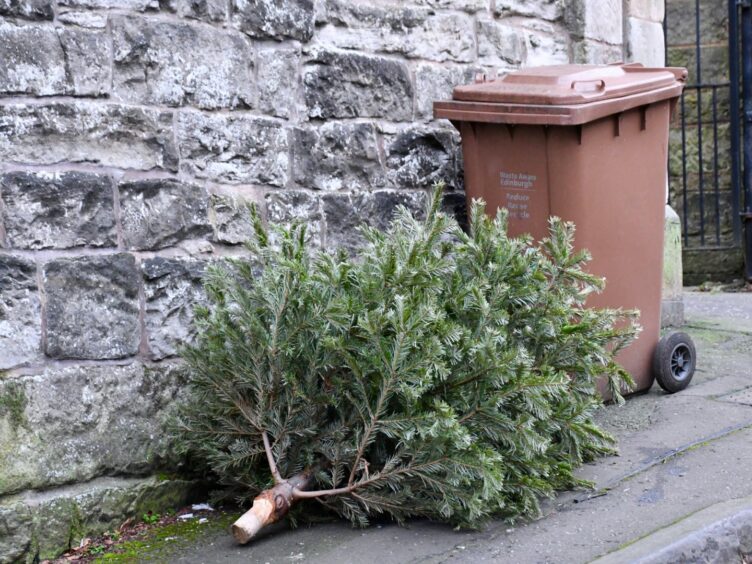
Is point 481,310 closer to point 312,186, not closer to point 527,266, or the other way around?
point 527,266

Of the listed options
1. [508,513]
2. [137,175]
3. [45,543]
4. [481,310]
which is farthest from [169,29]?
[508,513]

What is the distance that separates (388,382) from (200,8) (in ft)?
5.10

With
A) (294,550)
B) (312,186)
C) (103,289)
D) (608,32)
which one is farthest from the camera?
(608,32)

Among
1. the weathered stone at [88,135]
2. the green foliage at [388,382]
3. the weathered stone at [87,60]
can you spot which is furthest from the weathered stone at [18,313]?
the weathered stone at [87,60]

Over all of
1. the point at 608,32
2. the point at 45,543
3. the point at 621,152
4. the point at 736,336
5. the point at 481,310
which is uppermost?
the point at 608,32

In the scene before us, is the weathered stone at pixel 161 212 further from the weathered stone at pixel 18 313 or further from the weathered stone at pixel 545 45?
the weathered stone at pixel 545 45

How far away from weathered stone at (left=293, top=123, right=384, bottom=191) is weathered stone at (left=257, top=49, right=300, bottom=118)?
0.39ft

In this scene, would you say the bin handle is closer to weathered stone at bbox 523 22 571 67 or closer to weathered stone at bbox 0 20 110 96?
weathered stone at bbox 523 22 571 67

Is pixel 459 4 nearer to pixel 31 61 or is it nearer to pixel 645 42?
pixel 645 42

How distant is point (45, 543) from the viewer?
3.22 meters

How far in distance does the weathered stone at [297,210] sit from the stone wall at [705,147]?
5.40 meters

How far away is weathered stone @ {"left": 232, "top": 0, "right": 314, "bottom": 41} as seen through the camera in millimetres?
3812

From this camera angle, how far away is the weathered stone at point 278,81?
3896 millimetres

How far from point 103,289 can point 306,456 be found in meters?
0.87
